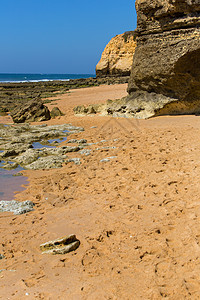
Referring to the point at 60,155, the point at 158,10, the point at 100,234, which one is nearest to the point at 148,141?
the point at 60,155

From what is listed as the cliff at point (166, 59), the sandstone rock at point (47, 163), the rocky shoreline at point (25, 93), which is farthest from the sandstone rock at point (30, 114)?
the sandstone rock at point (47, 163)

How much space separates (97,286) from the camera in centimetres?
243

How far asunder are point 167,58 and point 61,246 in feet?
24.8

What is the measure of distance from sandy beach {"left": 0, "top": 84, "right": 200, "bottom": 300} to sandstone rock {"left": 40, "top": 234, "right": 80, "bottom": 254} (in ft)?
0.21

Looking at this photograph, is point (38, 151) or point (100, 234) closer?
point (100, 234)

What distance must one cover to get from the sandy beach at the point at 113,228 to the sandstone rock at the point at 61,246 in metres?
0.06

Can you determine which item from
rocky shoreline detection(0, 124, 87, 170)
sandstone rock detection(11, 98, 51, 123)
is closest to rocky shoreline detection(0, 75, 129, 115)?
sandstone rock detection(11, 98, 51, 123)

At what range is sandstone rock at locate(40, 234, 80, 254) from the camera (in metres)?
3.00

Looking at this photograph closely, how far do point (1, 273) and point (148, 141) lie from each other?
4.99m

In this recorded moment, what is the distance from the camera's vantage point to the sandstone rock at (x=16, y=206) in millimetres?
4125

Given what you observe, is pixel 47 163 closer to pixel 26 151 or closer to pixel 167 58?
pixel 26 151

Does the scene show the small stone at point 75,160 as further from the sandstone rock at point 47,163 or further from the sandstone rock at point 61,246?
the sandstone rock at point 61,246

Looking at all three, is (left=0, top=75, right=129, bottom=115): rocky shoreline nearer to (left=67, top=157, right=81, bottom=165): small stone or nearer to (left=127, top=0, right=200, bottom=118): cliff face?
(left=127, top=0, right=200, bottom=118): cliff face

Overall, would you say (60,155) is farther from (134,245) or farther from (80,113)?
(80,113)
